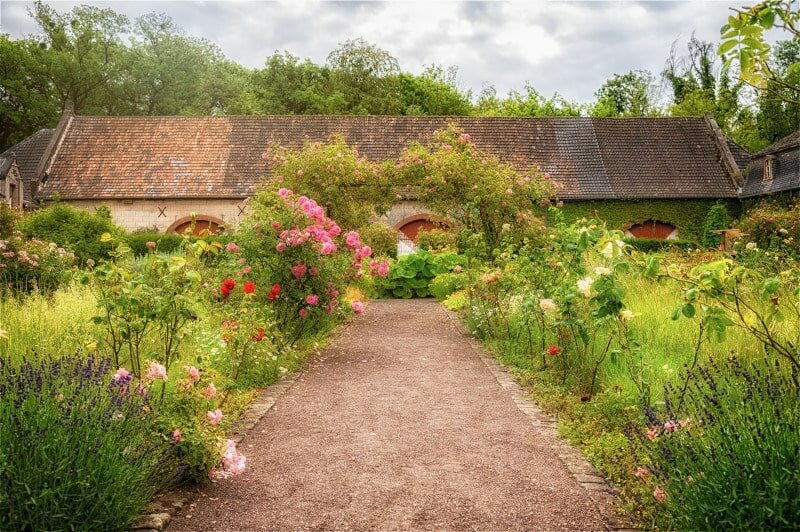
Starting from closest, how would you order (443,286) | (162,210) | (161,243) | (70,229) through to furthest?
1. (70,229)
2. (443,286)
3. (161,243)
4. (162,210)

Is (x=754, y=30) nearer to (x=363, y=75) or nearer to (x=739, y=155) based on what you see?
(x=739, y=155)

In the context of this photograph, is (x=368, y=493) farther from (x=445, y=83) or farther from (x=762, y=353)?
(x=445, y=83)

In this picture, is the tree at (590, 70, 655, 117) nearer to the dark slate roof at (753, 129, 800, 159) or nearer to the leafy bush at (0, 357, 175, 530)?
the dark slate roof at (753, 129, 800, 159)

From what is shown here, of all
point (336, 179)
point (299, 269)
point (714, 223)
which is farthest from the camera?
point (714, 223)

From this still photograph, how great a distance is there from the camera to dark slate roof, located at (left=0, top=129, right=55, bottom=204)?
28578mm

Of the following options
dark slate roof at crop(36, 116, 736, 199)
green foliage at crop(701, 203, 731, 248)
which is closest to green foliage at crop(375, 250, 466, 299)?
dark slate roof at crop(36, 116, 736, 199)

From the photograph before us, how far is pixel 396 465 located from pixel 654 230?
23.0 m

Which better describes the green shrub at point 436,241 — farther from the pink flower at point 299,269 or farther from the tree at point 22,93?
the tree at point 22,93

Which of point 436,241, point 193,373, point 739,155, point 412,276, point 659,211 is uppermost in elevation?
point 739,155

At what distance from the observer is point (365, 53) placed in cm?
4153

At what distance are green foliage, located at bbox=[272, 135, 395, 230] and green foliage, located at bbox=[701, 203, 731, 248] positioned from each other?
1339 centimetres

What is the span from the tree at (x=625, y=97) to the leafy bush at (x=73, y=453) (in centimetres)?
4351

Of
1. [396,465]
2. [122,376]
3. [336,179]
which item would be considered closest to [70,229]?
[336,179]

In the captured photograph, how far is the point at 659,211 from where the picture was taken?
2578 centimetres
